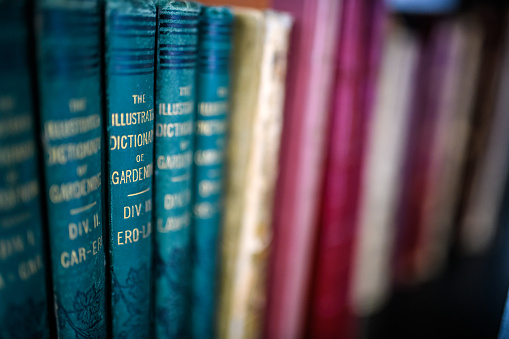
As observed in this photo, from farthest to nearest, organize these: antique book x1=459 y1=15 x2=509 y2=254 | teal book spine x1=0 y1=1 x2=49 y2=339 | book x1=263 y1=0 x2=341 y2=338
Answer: antique book x1=459 y1=15 x2=509 y2=254, book x1=263 y1=0 x2=341 y2=338, teal book spine x1=0 y1=1 x2=49 y2=339

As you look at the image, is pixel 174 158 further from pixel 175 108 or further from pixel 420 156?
pixel 420 156

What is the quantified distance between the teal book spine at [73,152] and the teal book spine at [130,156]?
0.5 inches

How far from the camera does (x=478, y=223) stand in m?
1.05

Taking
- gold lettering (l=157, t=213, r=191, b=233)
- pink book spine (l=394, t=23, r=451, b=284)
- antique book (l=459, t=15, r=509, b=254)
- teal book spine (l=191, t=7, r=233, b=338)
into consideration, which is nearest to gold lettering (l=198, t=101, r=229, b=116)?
teal book spine (l=191, t=7, r=233, b=338)

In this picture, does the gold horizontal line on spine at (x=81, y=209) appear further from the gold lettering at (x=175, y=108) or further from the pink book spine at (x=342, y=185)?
the pink book spine at (x=342, y=185)

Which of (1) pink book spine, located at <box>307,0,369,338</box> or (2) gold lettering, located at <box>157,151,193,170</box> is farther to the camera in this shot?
(1) pink book spine, located at <box>307,0,369,338</box>

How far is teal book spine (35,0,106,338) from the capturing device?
10.4 inches

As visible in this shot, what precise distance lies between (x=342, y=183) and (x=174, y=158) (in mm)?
318

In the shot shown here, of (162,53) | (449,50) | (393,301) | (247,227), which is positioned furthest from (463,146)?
(162,53)

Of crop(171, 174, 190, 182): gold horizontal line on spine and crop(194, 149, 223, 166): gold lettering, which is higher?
crop(194, 149, 223, 166): gold lettering

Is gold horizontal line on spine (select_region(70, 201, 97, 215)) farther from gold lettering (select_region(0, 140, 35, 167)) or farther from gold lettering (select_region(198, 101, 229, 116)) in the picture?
gold lettering (select_region(198, 101, 229, 116))

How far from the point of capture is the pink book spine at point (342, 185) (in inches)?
20.6

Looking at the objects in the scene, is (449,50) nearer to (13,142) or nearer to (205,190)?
(205,190)

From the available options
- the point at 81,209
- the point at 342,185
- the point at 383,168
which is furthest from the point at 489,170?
the point at 81,209
